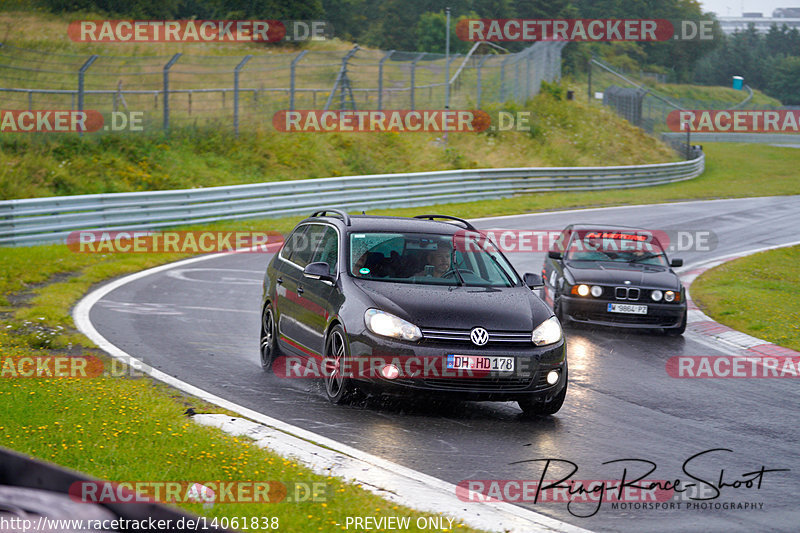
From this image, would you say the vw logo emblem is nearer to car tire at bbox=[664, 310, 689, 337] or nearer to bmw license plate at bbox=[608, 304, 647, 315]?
bmw license plate at bbox=[608, 304, 647, 315]

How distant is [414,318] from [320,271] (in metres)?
1.32

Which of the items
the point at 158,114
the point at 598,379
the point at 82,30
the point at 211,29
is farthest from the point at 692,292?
the point at 211,29

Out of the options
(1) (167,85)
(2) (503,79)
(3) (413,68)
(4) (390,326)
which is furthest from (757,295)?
(2) (503,79)

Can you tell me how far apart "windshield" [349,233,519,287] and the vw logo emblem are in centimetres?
102

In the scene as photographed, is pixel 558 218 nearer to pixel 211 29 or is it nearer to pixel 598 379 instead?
pixel 598 379

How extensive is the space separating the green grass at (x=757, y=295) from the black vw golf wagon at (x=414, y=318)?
5726 mm

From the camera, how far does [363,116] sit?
35719 millimetres

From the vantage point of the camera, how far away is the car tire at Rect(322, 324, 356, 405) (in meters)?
8.04

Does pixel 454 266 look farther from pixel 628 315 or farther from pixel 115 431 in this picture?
pixel 628 315

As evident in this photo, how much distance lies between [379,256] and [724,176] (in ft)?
140

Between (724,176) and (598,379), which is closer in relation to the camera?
(598,379)

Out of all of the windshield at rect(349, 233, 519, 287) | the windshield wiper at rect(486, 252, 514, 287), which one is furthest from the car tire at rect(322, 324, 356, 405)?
the windshield wiper at rect(486, 252, 514, 287)

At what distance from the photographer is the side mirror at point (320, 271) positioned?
28.6ft

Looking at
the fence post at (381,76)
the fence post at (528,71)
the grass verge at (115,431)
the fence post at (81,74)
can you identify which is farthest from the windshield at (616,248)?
the fence post at (528,71)
